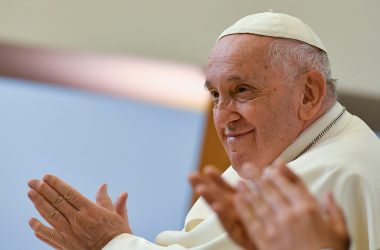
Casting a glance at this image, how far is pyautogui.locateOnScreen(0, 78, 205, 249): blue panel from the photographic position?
6.37m

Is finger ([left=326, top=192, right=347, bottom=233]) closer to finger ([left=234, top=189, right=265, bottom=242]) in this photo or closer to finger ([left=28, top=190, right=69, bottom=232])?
finger ([left=234, top=189, right=265, bottom=242])

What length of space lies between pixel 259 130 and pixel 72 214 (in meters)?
0.75

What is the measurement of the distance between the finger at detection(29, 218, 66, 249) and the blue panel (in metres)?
3.13

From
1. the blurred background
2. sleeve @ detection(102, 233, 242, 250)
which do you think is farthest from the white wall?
sleeve @ detection(102, 233, 242, 250)

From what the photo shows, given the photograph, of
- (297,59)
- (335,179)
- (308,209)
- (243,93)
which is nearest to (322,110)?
(297,59)

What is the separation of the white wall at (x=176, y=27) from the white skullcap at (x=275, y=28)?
96.2 inches

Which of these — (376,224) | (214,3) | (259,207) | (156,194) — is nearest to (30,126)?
(156,194)

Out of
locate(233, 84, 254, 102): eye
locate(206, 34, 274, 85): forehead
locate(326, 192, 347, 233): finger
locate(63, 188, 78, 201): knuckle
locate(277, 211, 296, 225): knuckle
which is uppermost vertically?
locate(206, 34, 274, 85): forehead

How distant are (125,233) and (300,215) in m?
1.27

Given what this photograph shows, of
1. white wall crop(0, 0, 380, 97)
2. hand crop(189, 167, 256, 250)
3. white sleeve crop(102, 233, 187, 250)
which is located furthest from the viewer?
white wall crop(0, 0, 380, 97)

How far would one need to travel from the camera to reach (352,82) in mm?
5895

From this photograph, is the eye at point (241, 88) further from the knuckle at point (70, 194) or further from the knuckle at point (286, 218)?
the knuckle at point (286, 218)

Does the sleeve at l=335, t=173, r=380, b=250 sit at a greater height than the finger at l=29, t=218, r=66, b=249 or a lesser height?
lesser

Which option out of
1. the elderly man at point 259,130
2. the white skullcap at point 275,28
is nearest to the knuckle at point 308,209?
the elderly man at point 259,130
